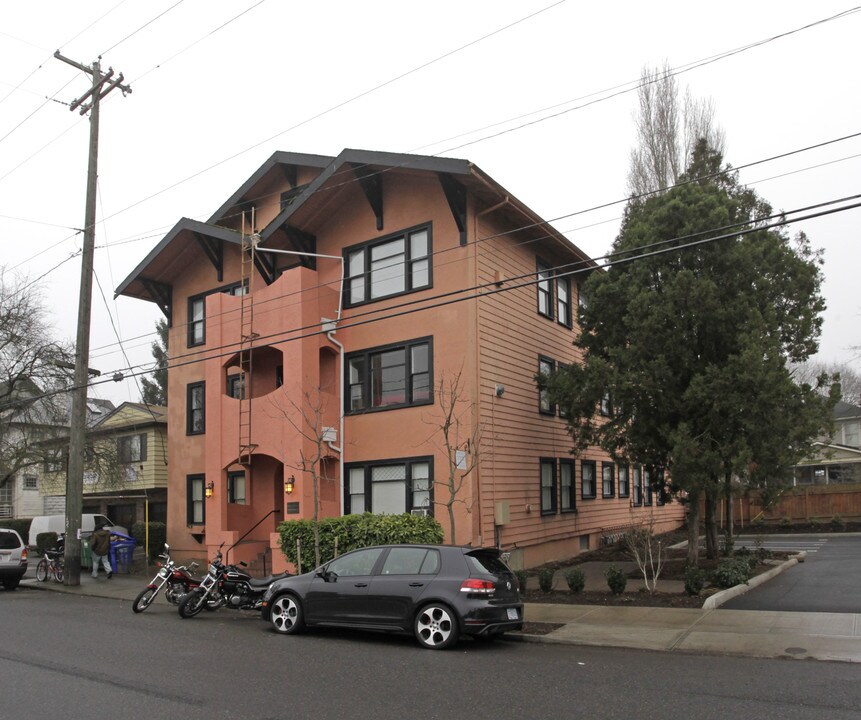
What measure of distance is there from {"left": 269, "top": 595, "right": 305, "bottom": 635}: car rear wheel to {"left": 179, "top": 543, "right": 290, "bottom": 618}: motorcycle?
1814 millimetres

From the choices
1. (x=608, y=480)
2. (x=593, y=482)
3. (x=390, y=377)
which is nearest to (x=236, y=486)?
(x=390, y=377)

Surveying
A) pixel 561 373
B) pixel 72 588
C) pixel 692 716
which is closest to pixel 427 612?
pixel 692 716

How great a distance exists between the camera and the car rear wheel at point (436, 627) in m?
10.5

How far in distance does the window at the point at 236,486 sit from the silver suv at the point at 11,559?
5.66 m

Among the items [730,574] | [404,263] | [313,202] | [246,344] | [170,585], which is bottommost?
[170,585]

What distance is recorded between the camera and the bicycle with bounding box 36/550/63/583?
21.4 m

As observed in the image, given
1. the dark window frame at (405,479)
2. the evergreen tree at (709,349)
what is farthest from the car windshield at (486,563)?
the dark window frame at (405,479)

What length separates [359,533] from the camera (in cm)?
1675

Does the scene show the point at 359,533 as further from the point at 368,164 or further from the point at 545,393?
the point at 368,164

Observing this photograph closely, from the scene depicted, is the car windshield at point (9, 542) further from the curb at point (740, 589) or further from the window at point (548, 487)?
the curb at point (740, 589)

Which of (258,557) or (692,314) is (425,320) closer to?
(692,314)

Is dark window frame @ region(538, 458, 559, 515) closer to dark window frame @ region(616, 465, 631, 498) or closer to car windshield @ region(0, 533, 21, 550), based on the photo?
dark window frame @ region(616, 465, 631, 498)

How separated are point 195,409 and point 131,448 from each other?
8110 mm

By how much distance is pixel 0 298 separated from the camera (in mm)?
29062
